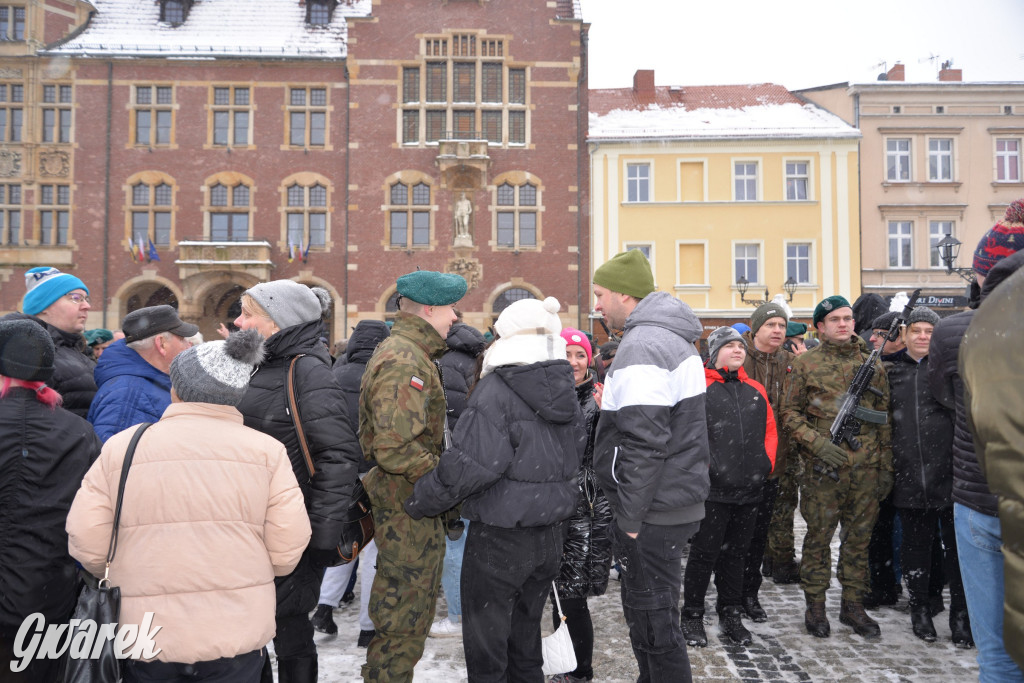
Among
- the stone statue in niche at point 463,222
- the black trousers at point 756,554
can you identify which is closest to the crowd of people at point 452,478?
the black trousers at point 756,554

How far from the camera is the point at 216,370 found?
247cm

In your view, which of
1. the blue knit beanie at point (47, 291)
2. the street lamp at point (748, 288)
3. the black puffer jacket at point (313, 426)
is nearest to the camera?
the black puffer jacket at point (313, 426)

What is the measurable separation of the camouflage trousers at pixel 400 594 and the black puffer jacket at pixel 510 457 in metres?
0.19

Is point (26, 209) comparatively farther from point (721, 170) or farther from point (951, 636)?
point (951, 636)

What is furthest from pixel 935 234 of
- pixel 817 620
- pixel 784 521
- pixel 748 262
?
pixel 817 620

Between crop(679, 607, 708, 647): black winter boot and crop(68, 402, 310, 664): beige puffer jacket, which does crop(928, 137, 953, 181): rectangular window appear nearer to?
crop(679, 607, 708, 647): black winter boot

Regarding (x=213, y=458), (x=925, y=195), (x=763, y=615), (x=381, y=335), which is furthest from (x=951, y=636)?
(x=925, y=195)

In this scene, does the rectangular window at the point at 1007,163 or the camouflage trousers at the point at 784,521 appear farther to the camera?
the rectangular window at the point at 1007,163

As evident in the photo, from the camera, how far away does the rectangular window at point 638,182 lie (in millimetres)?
23812

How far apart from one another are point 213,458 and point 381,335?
2.69 meters

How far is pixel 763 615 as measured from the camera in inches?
202

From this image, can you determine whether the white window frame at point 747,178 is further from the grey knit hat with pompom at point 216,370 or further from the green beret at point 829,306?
the grey knit hat with pompom at point 216,370

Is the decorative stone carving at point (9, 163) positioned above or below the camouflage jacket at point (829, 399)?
above

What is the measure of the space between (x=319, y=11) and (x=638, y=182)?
42.7ft
